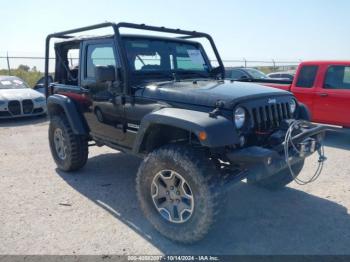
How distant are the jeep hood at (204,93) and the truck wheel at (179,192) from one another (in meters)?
0.50

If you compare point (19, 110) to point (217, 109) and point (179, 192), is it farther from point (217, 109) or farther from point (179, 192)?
point (217, 109)

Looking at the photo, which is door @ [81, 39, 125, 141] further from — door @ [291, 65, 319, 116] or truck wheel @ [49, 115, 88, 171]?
door @ [291, 65, 319, 116]

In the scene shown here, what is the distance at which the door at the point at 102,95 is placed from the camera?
4148 mm

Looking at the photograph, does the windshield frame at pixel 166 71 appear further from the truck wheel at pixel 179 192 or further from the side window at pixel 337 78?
the side window at pixel 337 78

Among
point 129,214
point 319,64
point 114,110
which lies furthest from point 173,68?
point 319,64

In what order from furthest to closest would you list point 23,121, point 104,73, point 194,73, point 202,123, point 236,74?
point 236,74 → point 23,121 → point 194,73 → point 104,73 → point 202,123

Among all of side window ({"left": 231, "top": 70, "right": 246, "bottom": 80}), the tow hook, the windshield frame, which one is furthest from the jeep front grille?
side window ({"left": 231, "top": 70, "right": 246, "bottom": 80})

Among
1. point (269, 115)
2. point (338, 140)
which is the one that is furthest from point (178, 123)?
point (338, 140)

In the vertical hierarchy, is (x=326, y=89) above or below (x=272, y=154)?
above

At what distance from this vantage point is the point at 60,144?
5375mm

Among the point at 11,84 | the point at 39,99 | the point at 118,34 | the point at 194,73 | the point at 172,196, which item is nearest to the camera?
the point at 172,196

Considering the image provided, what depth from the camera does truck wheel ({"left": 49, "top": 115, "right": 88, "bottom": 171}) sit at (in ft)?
16.4

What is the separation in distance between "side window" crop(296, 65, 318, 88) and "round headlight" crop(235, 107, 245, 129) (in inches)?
184

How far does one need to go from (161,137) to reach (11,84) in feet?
30.7
